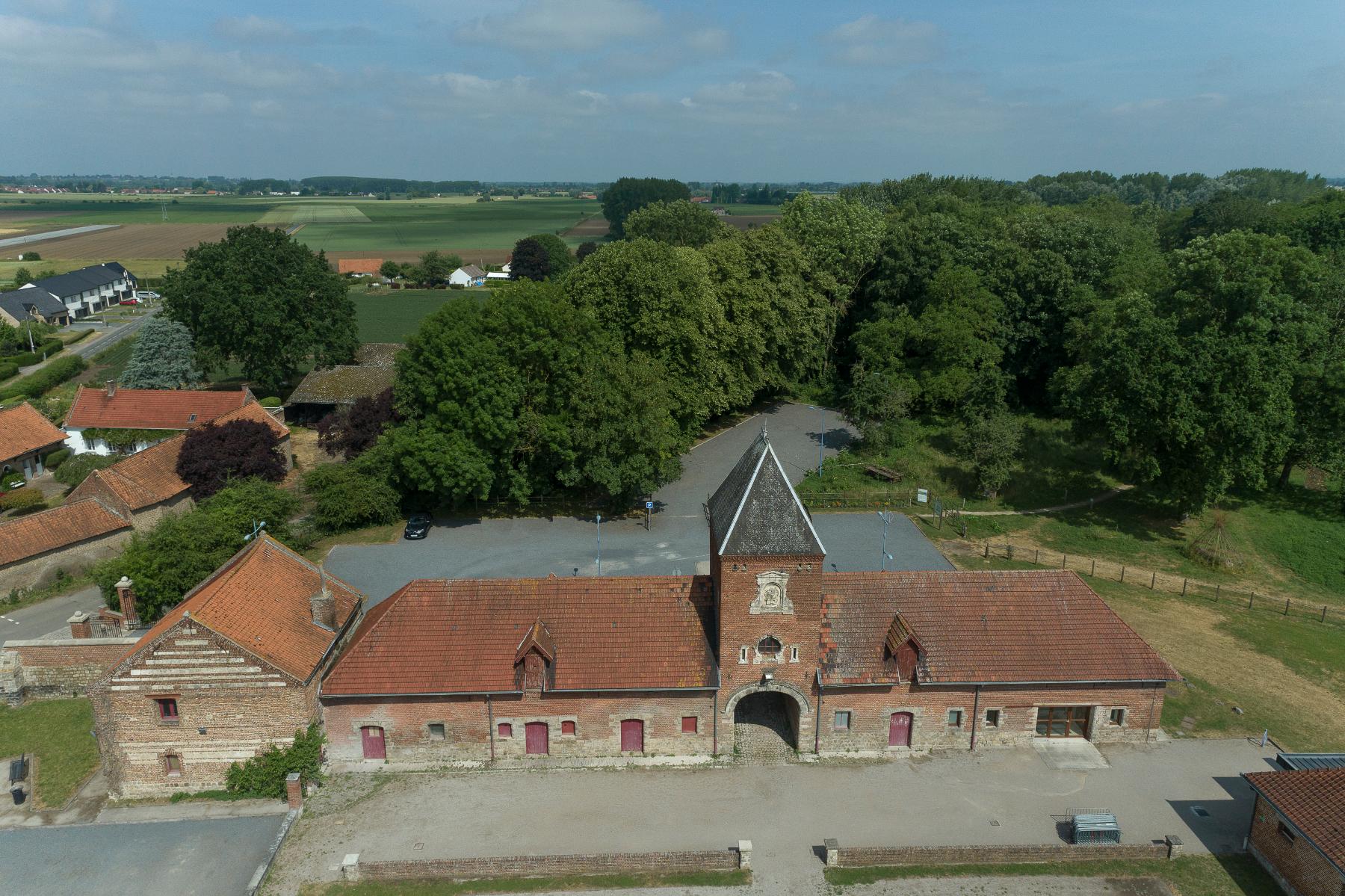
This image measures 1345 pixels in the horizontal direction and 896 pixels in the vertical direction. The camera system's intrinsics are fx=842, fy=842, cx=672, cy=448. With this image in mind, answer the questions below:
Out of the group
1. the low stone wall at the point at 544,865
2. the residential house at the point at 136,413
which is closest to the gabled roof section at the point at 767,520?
the low stone wall at the point at 544,865

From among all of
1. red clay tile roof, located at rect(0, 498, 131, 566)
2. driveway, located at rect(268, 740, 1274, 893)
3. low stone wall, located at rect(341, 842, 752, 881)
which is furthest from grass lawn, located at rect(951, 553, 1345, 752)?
red clay tile roof, located at rect(0, 498, 131, 566)

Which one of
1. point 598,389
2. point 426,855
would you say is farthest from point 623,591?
point 598,389

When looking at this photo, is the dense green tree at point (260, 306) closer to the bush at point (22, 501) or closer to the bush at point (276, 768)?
the bush at point (22, 501)

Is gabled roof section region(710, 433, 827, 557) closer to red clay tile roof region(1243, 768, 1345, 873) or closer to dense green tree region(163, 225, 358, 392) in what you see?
red clay tile roof region(1243, 768, 1345, 873)

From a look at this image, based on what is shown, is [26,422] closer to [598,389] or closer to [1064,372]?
[598,389]

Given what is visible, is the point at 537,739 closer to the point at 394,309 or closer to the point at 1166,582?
the point at 1166,582
